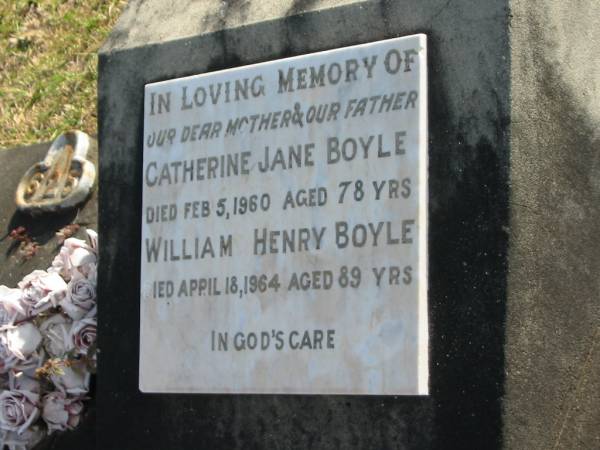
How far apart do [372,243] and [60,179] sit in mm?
2278

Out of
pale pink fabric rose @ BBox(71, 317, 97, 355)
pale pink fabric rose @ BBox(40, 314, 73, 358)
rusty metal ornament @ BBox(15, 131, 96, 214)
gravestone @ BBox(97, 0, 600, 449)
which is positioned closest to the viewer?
gravestone @ BBox(97, 0, 600, 449)

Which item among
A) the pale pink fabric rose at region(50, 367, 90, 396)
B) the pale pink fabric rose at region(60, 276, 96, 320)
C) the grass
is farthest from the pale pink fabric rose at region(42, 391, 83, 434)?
the grass

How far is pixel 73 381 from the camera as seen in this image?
4.84 meters

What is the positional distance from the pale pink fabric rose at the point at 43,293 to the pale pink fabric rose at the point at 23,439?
0.43 m

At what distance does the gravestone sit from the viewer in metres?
3.72

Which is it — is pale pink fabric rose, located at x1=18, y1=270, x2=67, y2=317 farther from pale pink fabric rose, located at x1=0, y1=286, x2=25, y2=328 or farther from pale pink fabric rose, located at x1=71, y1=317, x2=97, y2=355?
pale pink fabric rose, located at x1=71, y1=317, x2=97, y2=355

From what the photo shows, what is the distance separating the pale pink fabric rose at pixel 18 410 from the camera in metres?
4.84

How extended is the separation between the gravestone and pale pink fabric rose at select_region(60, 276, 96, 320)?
0.38 m

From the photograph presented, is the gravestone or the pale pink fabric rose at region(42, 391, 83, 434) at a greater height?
the gravestone

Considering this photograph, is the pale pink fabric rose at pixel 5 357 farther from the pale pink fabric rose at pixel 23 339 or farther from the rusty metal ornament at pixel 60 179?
the rusty metal ornament at pixel 60 179

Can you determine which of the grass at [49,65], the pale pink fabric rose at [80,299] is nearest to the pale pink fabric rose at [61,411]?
the pale pink fabric rose at [80,299]

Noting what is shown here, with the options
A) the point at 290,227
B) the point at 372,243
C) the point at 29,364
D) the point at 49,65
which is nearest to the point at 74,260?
the point at 29,364

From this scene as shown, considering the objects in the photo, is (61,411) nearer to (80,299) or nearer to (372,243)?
(80,299)

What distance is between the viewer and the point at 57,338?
492cm
